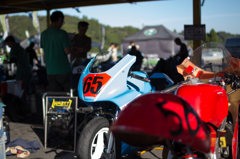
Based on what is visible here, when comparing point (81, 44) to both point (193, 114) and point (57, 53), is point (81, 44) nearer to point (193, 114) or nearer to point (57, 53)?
point (57, 53)

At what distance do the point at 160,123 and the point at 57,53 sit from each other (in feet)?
11.7

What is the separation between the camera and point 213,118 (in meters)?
2.05

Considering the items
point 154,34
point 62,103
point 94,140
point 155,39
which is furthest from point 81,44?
point 154,34

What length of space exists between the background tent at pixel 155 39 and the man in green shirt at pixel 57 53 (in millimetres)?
18062

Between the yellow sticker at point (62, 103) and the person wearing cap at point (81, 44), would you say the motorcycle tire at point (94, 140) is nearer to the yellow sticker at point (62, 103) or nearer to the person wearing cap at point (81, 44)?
the yellow sticker at point (62, 103)

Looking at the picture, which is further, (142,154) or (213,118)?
(142,154)

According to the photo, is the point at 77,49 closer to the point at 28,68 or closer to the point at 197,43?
the point at 28,68

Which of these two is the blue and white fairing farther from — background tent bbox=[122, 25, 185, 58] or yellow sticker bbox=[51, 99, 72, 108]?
background tent bbox=[122, 25, 185, 58]

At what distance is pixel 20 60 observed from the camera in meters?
6.94

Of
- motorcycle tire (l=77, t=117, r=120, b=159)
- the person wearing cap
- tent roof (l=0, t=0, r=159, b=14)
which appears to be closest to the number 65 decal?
motorcycle tire (l=77, t=117, r=120, b=159)

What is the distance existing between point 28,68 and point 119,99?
15.7ft

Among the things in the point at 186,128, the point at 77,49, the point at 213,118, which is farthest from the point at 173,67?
the point at 186,128

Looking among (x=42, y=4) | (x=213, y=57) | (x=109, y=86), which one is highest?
(x=42, y=4)

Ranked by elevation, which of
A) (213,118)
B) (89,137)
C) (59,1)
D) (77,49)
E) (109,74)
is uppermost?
(59,1)
